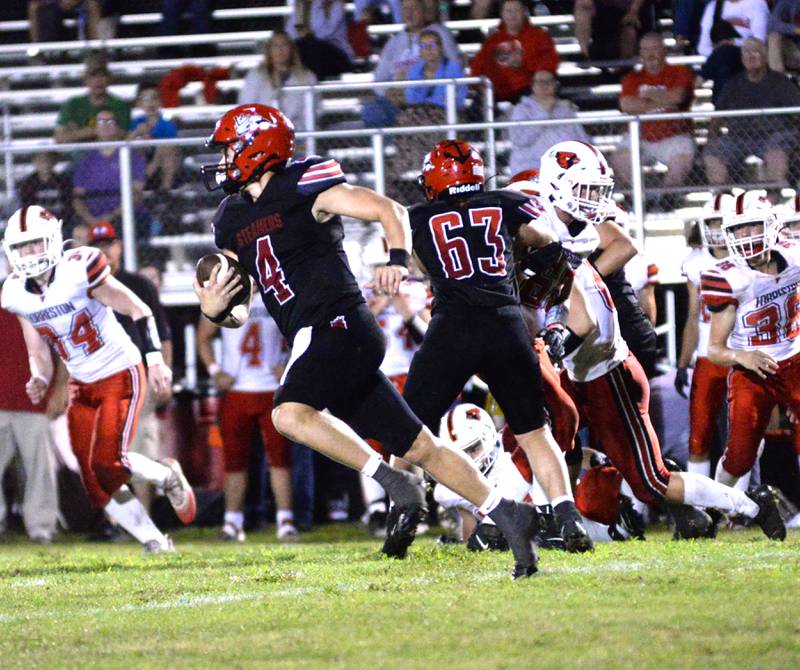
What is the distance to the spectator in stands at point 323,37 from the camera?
12016 millimetres

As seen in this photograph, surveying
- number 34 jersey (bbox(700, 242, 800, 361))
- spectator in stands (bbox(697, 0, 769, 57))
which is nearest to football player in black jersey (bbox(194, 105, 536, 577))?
number 34 jersey (bbox(700, 242, 800, 361))

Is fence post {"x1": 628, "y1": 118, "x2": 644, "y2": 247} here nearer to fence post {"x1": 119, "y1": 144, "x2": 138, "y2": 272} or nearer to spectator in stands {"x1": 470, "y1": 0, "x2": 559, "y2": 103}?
spectator in stands {"x1": 470, "y1": 0, "x2": 559, "y2": 103}

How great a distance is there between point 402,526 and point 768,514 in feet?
6.32

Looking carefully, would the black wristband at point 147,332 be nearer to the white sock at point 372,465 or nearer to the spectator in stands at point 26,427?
the spectator in stands at point 26,427

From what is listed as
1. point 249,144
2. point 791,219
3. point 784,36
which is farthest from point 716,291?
point 784,36

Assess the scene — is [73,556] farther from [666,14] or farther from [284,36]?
[666,14]

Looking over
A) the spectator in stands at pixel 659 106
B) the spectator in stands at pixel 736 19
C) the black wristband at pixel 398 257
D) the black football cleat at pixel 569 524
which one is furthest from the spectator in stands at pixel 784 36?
the black wristband at pixel 398 257

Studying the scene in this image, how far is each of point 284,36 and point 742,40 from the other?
10.9ft

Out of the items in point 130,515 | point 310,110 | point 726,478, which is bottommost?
point 130,515

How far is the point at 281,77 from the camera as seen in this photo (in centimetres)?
1130

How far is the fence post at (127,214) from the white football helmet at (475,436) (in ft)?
11.8

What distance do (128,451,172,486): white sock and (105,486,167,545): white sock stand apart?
0.35 ft

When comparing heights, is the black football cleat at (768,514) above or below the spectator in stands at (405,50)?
below

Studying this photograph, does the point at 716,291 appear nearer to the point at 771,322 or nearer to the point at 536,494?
the point at 771,322
